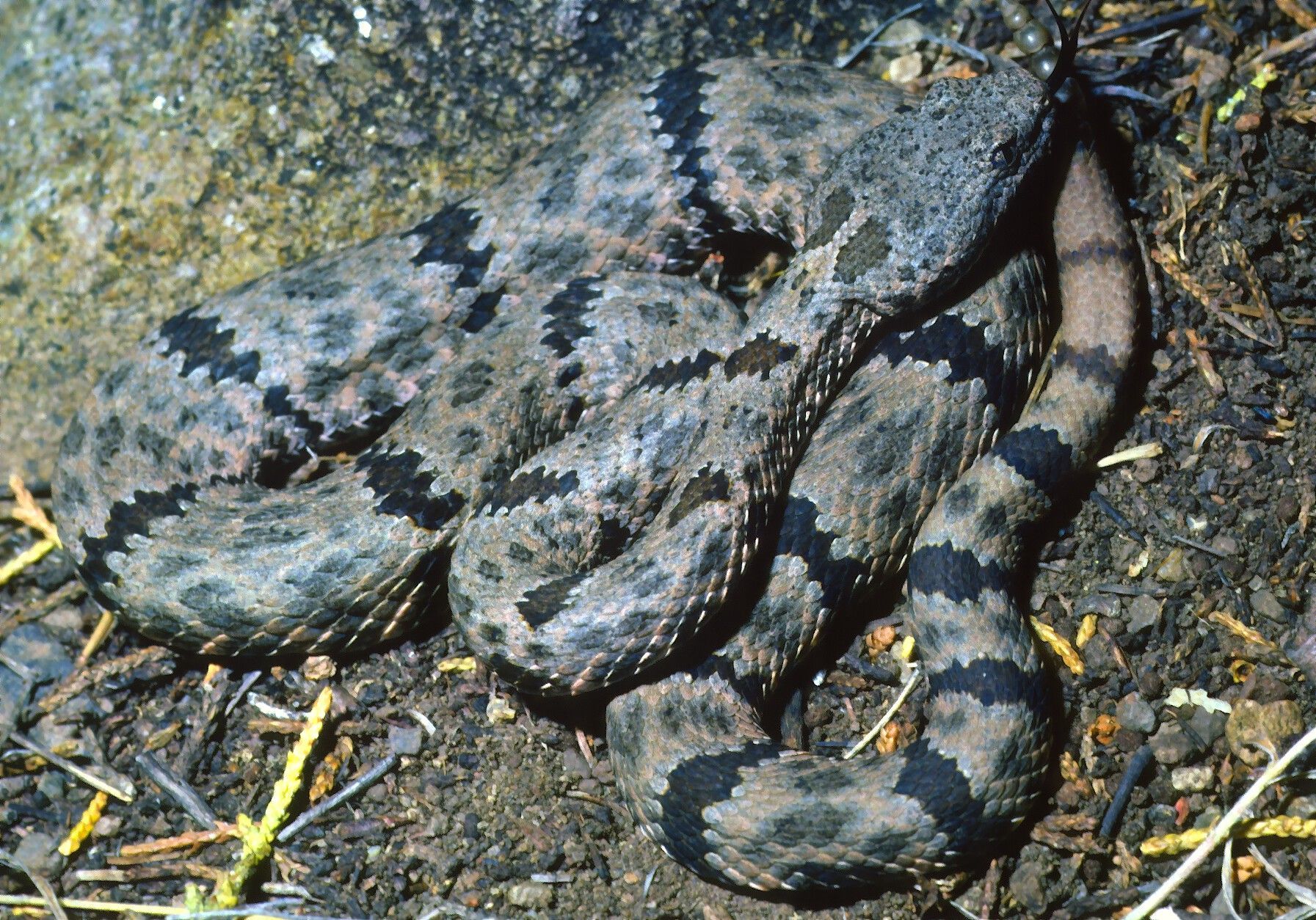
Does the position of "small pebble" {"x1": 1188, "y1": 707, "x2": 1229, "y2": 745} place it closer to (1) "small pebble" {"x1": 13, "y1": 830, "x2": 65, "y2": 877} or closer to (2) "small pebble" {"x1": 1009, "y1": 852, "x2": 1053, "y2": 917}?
(2) "small pebble" {"x1": 1009, "y1": 852, "x2": 1053, "y2": 917}

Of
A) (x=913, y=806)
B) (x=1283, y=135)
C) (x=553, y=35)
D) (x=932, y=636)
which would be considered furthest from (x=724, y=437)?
(x=1283, y=135)

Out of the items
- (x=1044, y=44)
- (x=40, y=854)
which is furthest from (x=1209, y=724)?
(x=40, y=854)

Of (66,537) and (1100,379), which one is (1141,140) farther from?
(66,537)

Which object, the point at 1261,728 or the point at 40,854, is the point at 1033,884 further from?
the point at 40,854

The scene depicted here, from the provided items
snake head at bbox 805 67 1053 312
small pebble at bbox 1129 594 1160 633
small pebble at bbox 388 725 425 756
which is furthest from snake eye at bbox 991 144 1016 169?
small pebble at bbox 388 725 425 756

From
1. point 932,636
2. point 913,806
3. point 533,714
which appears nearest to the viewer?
point 913,806

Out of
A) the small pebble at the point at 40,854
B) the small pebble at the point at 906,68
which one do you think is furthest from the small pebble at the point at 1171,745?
the small pebble at the point at 40,854

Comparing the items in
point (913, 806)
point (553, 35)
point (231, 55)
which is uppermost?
point (231, 55)
